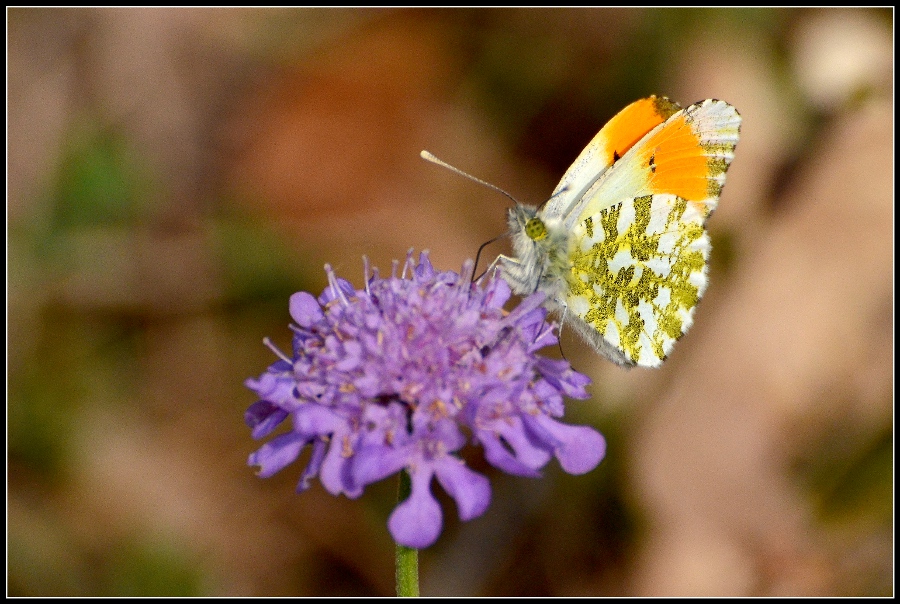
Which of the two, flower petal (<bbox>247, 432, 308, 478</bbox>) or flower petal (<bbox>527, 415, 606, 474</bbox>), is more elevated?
flower petal (<bbox>247, 432, 308, 478</bbox>)

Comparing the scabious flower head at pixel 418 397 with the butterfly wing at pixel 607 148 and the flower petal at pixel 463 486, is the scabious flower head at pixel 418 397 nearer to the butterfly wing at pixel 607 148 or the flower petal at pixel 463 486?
the flower petal at pixel 463 486

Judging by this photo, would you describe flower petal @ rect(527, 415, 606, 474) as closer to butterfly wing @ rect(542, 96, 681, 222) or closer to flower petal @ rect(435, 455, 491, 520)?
flower petal @ rect(435, 455, 491, 520)

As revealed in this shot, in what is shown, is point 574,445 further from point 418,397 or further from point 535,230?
point 535,230

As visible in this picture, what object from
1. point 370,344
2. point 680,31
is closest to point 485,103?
point 680,31

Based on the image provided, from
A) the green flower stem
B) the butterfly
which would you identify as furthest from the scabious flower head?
the butterfly

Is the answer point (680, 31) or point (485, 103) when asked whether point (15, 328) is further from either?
point (680, 31)

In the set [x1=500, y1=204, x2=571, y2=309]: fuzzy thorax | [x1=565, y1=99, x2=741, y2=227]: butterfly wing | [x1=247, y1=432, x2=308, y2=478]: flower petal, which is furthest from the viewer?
[x1=565, y1=99, x2=741, y2=227]: butterfly wing
